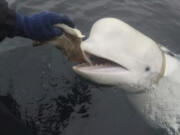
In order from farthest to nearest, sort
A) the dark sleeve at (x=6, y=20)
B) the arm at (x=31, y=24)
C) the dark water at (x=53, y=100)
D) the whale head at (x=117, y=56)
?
1. the dark water at (x=53, y=100)
2. the whale head at (x=117, y=56)
3. the arm at (x=31, y=24)
4. the dark sleeve at (x=6, y=20)

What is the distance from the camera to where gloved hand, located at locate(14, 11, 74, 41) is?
5445 millimetres

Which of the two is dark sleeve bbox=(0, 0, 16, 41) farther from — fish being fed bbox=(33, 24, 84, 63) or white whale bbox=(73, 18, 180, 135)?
white whale bbox=(73, 18, 180, 135)

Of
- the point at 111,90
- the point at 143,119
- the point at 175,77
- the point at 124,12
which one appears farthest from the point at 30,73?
the point at 124,12

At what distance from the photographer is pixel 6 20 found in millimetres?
5355

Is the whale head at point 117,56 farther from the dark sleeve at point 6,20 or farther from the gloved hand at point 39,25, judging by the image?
the dark sleeve at point 6,20

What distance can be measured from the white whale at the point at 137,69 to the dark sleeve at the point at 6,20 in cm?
120

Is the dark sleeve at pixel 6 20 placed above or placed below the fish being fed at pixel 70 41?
above

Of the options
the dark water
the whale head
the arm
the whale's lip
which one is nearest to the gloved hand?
the arm

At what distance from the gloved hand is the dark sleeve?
0.09 metres

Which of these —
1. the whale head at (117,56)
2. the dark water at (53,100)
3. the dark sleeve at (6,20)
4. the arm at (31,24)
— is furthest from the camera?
the dark water at (53,100)

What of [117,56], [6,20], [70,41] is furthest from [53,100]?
[6,20]

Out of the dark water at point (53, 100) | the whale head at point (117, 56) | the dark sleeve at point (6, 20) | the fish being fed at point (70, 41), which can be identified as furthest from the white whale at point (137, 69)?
the dark sleeve at point (6, 20)

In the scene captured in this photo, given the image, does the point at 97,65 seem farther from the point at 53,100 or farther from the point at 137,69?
the point at 53,100

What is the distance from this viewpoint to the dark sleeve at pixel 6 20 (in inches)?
207
